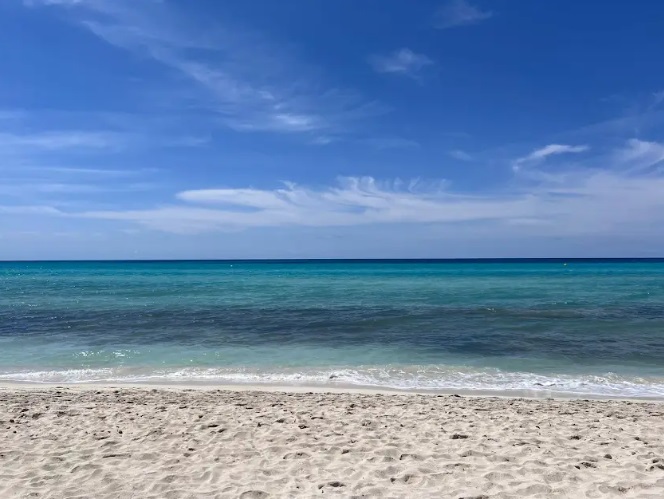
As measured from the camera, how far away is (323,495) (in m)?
4.81

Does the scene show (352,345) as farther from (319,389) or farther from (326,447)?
(326,447)

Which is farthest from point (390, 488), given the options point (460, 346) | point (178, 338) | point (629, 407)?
point (178, 338)

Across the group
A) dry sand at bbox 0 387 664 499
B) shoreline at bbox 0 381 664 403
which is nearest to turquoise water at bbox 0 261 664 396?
shoreline at bbox 0 381 664 403

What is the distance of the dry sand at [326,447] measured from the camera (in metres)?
5.00

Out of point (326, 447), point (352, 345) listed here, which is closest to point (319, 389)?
point (326, 447)

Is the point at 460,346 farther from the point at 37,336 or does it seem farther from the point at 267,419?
the point at 37,336

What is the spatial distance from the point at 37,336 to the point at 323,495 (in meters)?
15.7

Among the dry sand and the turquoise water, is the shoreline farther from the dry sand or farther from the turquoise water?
the dry sand

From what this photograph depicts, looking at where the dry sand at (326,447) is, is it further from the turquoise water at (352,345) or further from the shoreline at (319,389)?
the turquoise water at (352,345)

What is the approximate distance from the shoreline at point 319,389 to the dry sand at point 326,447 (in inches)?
31.6

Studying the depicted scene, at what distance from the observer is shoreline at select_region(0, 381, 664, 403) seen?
9430 mm

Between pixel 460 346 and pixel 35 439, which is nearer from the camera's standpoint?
pixel 35 439

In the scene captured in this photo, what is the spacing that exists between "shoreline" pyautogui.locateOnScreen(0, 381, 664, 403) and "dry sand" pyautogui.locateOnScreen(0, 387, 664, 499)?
2.63 ft

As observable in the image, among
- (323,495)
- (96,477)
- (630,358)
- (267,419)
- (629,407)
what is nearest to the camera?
(323,495)
